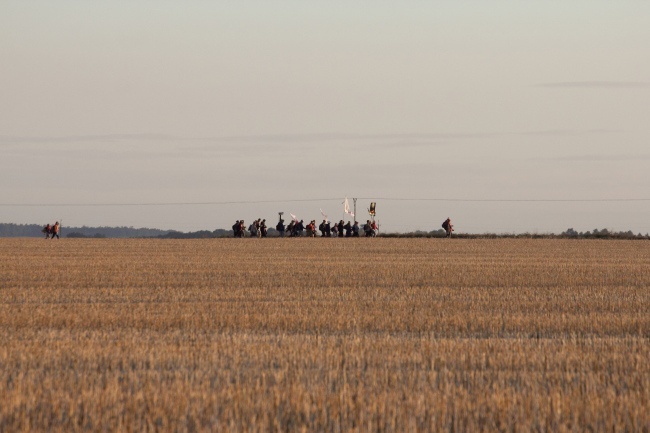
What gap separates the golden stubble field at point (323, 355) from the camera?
8445mm

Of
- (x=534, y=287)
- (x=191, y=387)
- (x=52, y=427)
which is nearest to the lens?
(x=52, y=427)

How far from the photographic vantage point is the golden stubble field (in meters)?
8.45

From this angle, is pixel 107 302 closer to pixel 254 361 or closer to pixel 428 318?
pixel 428 318

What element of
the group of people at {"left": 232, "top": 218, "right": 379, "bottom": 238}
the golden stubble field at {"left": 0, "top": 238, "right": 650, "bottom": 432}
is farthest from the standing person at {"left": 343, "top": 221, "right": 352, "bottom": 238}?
the golden stubble field at {"left": 0, "top": 238, "right": 650, "bottom": 432}

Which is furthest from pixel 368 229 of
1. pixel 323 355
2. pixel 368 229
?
pixel 323 355

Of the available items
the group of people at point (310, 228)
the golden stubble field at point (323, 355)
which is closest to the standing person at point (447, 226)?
the group of people at point (310, 228)

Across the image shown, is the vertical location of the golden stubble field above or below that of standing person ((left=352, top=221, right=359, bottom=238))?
below

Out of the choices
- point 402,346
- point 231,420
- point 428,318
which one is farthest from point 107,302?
point 231,420

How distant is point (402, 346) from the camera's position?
494 inches

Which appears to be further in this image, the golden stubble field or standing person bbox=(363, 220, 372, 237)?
standing person bbox=(363, 220, 372, 237)

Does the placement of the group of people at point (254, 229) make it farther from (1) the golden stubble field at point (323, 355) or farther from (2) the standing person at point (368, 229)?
(1) the golden stubble field at point (323, 355)

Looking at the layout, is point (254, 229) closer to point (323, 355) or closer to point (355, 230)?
point (355, 230)

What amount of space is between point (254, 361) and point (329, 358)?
2.82ft

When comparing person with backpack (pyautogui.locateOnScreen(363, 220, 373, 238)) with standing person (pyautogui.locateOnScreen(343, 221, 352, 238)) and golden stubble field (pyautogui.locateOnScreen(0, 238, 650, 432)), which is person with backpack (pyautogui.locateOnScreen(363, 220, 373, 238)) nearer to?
standing person (pyautogui.locateOnScreen(343, 221, 352, 238))
